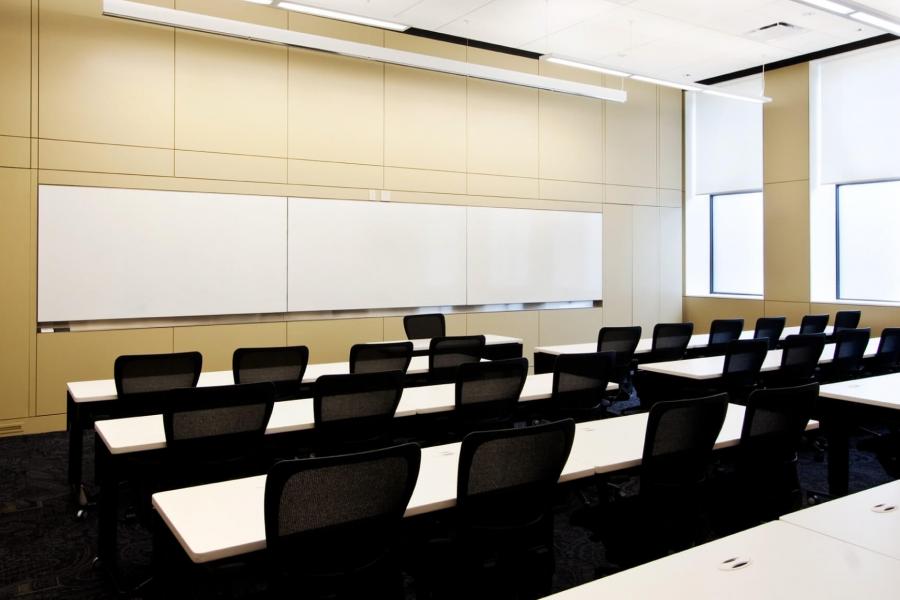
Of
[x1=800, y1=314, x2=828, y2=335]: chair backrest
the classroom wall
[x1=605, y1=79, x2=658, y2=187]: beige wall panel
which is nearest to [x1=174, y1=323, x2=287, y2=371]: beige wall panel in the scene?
the classroom wall

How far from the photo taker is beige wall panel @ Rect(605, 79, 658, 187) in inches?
385

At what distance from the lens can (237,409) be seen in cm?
307

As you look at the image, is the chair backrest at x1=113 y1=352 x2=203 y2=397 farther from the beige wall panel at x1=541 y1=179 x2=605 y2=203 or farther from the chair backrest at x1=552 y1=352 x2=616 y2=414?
the beige wall panel at x1=541 y1=179 x2=605 y2=203

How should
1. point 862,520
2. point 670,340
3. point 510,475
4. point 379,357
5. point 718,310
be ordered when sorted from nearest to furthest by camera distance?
1. point 862,520
2. point 510,475
3. point 379,357
4. point 670,340
5. point 718,310

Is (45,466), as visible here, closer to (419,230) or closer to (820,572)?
(419,230)

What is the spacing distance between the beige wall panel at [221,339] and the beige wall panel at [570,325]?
366 centimetres

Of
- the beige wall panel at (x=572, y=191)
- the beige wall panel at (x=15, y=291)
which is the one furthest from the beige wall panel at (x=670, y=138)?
the beige wall panel at (x=15, y=291)

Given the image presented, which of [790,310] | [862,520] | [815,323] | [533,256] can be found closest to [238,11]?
[533,256]

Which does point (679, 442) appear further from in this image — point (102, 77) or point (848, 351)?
point (102, 77)

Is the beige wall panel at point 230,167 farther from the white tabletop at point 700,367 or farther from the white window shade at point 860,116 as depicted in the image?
the white window shade at point 860,116

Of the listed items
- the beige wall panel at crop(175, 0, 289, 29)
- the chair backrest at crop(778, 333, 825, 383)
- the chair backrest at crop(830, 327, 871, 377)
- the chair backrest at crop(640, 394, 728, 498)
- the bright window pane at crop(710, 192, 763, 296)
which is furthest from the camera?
the bright window pane at crop(710, 192, 763, 296)

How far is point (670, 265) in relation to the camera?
10.5m

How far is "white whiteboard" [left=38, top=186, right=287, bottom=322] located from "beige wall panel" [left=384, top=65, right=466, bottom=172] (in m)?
1.64

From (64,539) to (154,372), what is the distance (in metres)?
1.00
